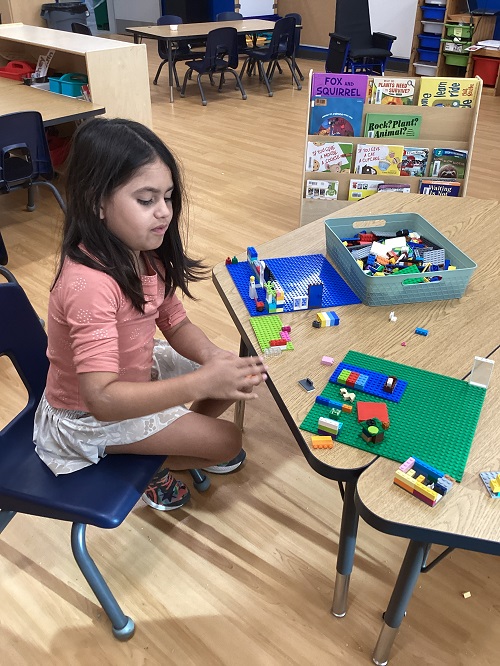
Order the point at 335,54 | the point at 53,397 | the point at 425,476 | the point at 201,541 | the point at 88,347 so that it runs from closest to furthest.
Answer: the point at 425,476 → the point at 88,347 → the point at 53,397 → the point at 201,541 → the point at 335,54

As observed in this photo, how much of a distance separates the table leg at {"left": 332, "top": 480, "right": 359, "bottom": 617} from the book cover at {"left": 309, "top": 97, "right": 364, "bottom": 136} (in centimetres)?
202

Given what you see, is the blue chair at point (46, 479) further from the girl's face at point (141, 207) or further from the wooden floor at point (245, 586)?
the girl's face at point (141, 207)

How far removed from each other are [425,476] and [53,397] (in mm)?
826

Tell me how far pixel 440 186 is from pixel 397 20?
586cm

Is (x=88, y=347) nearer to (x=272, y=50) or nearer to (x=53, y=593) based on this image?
(x=53, y=593)

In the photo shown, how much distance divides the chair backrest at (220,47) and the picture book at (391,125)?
11.9ft

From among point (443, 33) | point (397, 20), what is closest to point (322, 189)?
point (443, 33)

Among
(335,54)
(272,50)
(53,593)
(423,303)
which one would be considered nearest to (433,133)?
(423,303)

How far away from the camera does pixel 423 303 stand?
135 centimetres

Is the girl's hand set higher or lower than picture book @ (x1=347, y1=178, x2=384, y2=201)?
higher

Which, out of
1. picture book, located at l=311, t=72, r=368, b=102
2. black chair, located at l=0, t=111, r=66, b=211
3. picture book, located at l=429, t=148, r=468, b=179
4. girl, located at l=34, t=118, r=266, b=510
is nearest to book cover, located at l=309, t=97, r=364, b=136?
picture book, located at l=311, t=72, r=368, b=102

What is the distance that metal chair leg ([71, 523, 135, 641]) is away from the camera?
1.20m

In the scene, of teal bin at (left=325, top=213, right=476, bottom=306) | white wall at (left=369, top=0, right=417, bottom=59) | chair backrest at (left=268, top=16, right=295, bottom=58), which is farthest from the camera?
white wall at (left=369, top=0, right=417, bottom=59)

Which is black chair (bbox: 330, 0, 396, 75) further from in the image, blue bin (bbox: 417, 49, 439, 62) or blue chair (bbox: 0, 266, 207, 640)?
blue chair (bbox: 0, 266, 207, 640)
